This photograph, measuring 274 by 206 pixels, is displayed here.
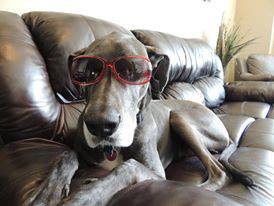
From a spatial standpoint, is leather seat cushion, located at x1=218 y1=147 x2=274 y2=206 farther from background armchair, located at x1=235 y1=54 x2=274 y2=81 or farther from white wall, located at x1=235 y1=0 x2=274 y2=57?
white wall, located at x1=235 y1=0 x2=274 y2=57

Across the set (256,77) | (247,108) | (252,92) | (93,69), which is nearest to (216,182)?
(93,69)

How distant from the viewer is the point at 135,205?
772 mm

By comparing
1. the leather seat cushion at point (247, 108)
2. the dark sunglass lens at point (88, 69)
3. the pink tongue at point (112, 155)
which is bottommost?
the leather seat cushion at point (247, 108)

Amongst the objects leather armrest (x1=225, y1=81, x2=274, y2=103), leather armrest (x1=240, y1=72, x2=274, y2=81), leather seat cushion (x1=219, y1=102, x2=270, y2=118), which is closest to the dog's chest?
leather seat cushion (x1=219, y1=102, x2=270, y2=118)

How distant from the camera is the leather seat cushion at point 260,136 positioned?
2.00m

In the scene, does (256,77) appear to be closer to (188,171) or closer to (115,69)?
(188,171)

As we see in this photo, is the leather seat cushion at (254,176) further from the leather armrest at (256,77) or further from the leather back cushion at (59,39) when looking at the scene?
the leather armrest at (256,77)

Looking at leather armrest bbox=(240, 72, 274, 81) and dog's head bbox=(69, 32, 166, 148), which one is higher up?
dog's head bbox=(69, 32, 166, 148)

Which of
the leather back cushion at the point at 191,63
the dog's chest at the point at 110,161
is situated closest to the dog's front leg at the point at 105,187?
the dog's chest at the point at 110,161

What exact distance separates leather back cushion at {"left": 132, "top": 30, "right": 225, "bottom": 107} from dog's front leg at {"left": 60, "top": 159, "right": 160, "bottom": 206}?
1.12 m

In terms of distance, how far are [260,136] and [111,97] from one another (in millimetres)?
1362

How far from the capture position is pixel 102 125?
1051 mm

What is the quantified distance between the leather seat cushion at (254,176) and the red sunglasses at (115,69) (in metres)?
0.59

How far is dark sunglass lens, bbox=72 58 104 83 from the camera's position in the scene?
1.20 m
